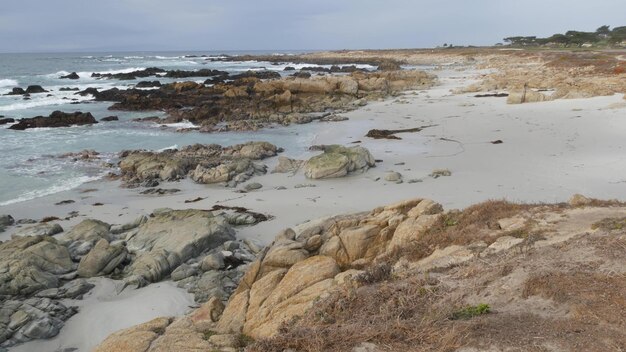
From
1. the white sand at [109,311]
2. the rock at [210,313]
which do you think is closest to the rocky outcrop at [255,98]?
the white sand at [109,311]

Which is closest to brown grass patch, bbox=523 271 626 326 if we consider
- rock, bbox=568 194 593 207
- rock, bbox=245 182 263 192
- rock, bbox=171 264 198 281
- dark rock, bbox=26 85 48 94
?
rock, bbox=568 194 593 207

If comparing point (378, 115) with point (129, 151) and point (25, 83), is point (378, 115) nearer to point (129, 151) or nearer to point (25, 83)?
point (129, 151)

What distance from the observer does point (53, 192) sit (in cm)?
1510

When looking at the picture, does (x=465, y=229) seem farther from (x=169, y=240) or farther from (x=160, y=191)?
(x=160, y=191)

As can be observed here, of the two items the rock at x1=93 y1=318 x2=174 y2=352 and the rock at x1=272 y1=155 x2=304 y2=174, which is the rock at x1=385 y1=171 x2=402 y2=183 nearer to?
the rock at x1=272 y1=155 x2=304 y2=174

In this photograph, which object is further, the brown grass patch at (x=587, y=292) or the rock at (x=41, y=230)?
the rock at (x=41, y=230)

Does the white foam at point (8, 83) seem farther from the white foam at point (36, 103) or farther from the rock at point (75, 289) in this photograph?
the rock at point (75, 289)

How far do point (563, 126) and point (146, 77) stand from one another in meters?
57.9

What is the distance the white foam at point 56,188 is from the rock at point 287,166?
6.85 metres

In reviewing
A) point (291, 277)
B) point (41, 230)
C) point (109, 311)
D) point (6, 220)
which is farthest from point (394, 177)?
point (6, 220)

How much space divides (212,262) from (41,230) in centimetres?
527

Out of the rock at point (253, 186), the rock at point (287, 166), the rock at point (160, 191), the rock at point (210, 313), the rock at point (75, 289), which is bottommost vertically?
the rock at point (75, 289)

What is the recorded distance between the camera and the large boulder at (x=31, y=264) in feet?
28.7

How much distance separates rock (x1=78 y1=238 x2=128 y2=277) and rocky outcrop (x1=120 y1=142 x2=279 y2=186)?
591 cm
